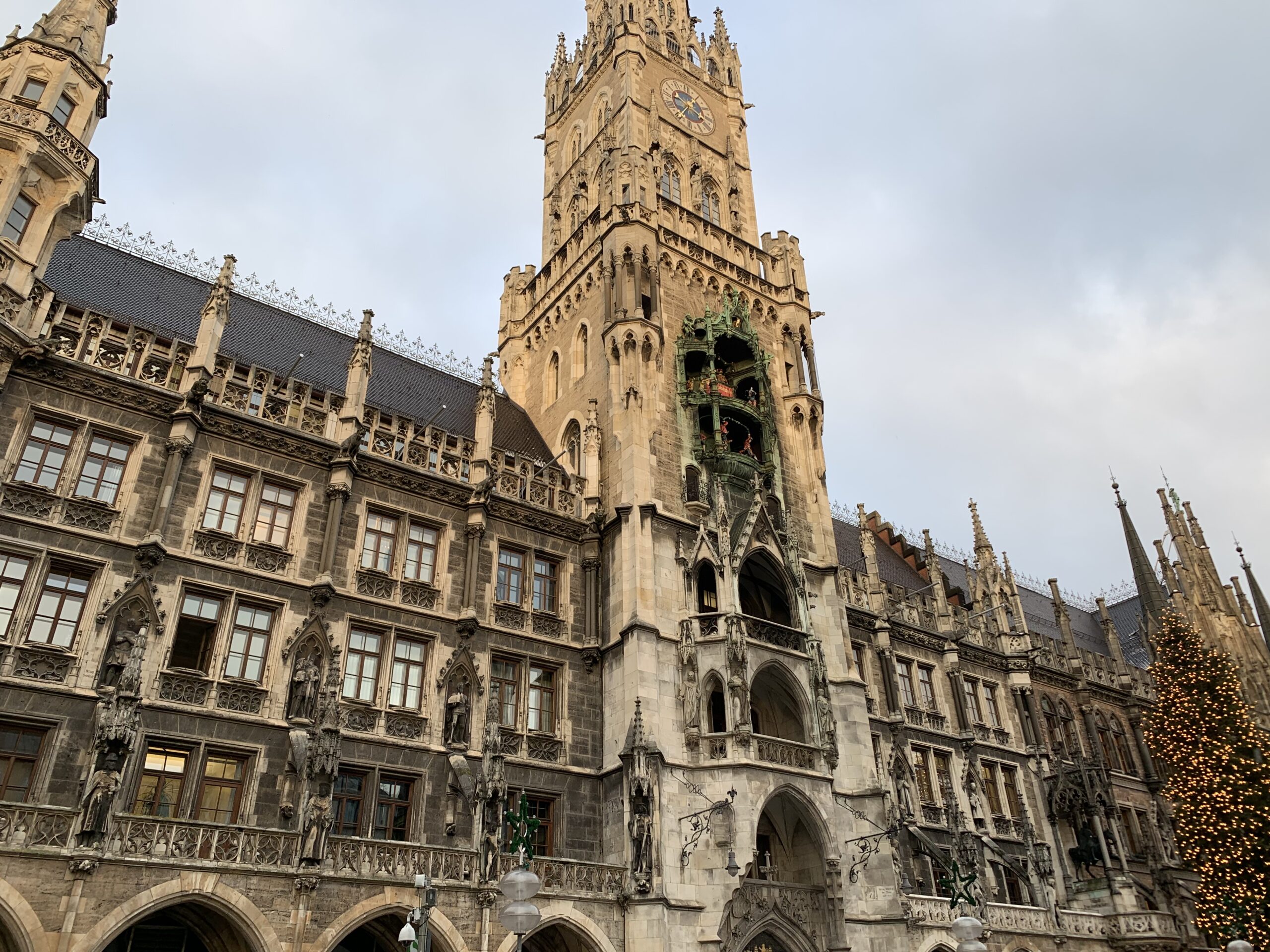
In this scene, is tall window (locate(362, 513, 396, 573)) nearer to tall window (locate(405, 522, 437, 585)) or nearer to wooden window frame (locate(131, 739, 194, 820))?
tall window (locate(405, 522, 437, 585))

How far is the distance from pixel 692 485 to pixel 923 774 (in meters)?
13.1

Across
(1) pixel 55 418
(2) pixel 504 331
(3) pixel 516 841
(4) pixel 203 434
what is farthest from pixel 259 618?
(2) pixel 504 331

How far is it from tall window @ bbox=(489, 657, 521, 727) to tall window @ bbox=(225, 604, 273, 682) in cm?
551

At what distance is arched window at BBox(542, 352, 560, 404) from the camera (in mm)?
33688

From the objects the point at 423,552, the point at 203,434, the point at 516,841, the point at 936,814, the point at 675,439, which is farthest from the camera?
the point at 936,814

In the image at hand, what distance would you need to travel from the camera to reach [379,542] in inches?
934

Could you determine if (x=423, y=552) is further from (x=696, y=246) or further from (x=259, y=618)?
(x=696, y=246)

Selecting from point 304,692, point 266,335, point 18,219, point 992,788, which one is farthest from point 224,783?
point 992,788

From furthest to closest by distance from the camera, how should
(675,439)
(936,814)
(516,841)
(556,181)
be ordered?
Answer: (556,181), (936,814), (675,439), (516,841)

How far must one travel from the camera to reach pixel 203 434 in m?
21.8

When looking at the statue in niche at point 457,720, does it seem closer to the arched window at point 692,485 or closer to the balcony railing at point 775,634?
the balcony railing at point 775,634

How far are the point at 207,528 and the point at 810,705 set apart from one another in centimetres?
1642

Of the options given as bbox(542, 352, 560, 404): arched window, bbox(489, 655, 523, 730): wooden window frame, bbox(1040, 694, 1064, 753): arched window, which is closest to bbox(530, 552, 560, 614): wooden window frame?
bbox(489, 655, 523, 730): wooden window frame

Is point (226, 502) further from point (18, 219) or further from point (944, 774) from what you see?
point (944, 774)
